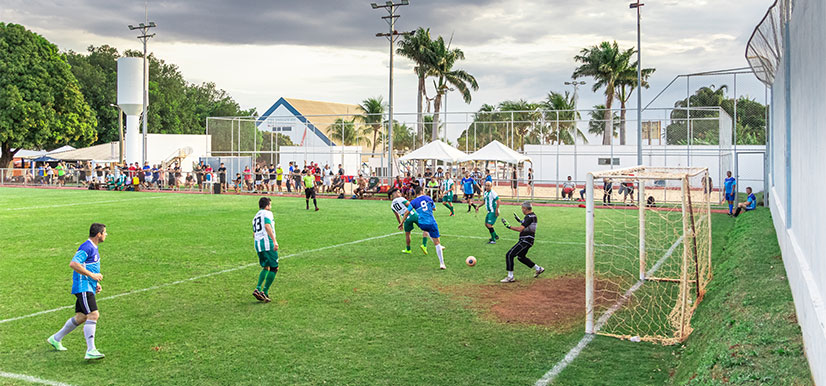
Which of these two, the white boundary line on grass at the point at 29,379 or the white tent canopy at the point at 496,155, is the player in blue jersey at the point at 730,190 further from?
the white boundary line on grass at the point at 29,379

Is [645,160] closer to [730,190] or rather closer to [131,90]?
[730,190]

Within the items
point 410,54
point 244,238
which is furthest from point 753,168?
point 244,238

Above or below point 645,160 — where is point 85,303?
below

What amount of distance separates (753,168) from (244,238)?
3516cm

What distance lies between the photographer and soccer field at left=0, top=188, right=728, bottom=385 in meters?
7.00

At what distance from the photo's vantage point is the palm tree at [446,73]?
159 feet

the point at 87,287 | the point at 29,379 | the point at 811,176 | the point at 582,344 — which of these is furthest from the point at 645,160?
the point at 29,379

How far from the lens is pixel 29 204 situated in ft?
94.8

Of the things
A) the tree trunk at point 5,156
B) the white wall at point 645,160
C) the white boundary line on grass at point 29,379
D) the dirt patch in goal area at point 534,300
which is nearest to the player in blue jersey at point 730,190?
the white wall at point 645,160

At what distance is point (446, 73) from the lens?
49.1m

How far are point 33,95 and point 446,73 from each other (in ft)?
115

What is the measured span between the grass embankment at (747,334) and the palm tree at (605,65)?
44.0 m

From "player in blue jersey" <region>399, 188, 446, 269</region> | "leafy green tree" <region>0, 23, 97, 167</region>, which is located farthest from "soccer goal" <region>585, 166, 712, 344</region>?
"leafy green tree" <region>0, 23, 97, 167</region>

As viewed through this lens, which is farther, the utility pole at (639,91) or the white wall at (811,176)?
the utility pole at (639,91)
